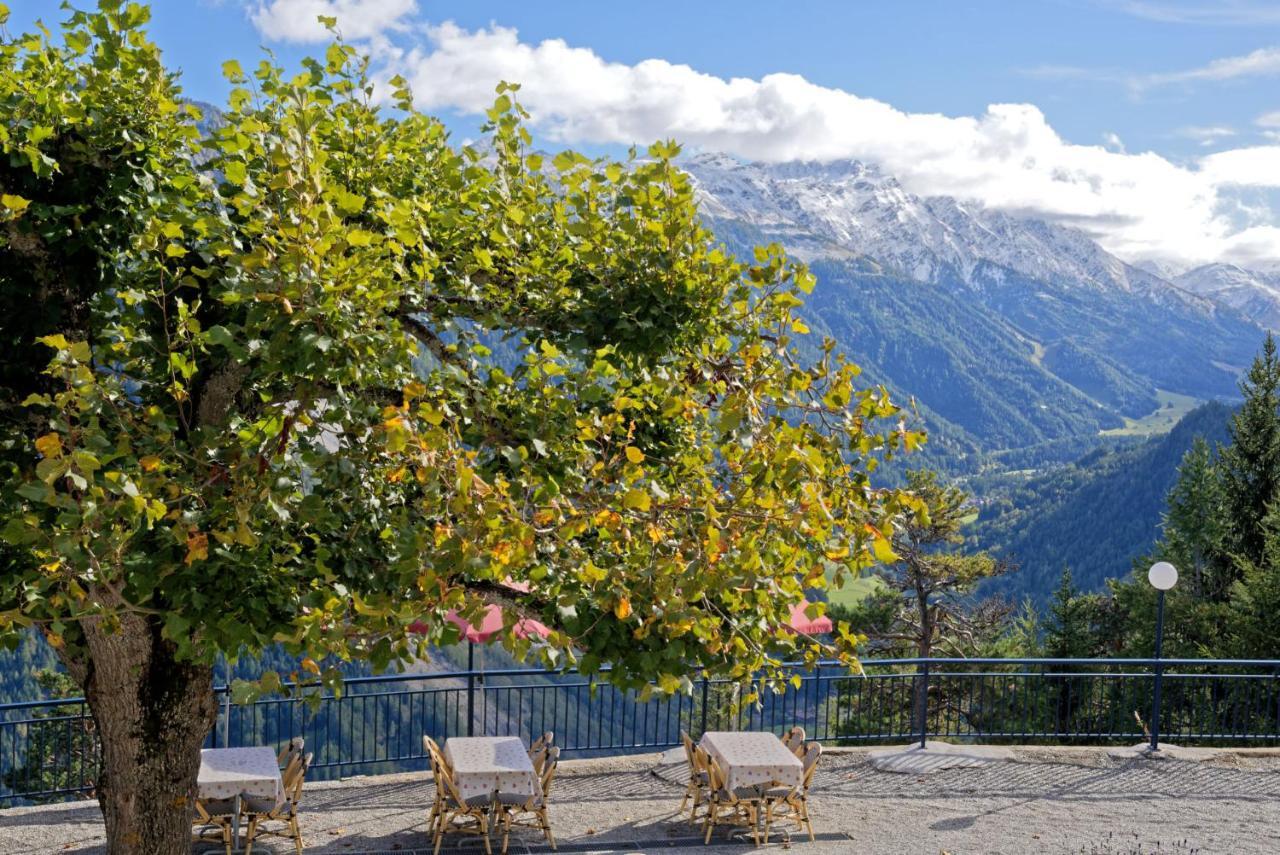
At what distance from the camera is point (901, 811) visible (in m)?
12.5

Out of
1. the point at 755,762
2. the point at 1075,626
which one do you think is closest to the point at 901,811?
the point at 755,762

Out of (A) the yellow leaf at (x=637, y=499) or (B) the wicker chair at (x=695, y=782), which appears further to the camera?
(B) the wicker chair at (x=695, y=782)

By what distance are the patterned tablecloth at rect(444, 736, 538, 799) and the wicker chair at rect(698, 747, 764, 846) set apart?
1.79 m

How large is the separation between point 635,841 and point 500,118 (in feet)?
25.2

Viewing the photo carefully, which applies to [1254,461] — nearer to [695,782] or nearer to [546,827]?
[695,782]

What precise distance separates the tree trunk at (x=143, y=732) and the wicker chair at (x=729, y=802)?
17.8 feet

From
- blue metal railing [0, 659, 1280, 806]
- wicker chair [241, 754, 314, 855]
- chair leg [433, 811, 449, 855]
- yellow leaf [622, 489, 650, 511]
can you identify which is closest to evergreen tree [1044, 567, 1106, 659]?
blue metal railing [0, 659, 1280, 806]

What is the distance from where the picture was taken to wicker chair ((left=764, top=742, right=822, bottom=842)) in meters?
11.6

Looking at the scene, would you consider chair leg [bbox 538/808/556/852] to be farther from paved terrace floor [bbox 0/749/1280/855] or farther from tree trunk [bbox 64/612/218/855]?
tree trunk [bbox 64/612/218/855]

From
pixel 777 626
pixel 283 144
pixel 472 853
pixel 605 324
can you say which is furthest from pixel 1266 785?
pixel 283 144

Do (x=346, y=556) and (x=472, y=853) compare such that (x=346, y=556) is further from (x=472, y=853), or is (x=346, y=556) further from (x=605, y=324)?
(x=472, y=853)

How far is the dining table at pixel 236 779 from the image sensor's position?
35.2 ft

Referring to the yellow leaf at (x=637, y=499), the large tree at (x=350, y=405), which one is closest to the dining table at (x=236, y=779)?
the large tree at (x=350, y=405)

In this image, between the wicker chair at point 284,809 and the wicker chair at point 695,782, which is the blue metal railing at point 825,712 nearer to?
the wicker chair at point 695,782
